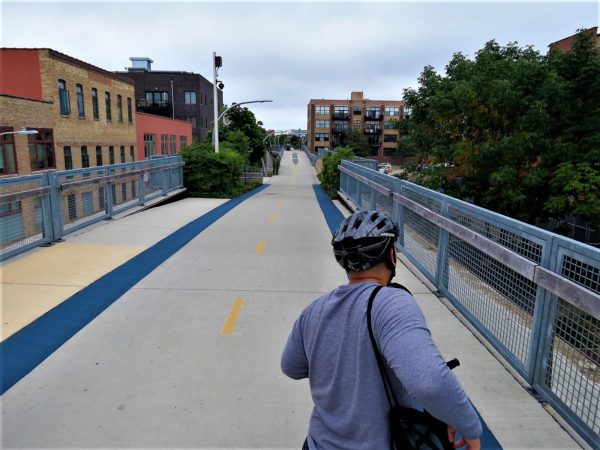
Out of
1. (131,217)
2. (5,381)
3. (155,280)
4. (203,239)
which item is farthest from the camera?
(131,217)

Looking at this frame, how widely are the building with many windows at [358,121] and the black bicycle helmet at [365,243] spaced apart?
10557 centimetres

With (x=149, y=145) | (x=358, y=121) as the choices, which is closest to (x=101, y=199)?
(x=149, y=145)

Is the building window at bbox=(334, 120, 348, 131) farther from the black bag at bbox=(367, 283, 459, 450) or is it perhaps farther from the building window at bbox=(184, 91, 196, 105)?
the black bag at bbox=(367, 283, 459, 450)

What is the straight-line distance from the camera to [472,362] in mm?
4945

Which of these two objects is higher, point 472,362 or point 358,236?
point 358,236

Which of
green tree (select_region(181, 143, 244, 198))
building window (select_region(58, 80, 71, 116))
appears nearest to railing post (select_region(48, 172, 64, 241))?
green tree (select_region(181, 143, 244, 198))

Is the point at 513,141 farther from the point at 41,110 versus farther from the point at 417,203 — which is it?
the point at 41,110

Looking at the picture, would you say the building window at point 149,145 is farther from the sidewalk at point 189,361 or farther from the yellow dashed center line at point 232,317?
the yellow dashed center line at point 232,317

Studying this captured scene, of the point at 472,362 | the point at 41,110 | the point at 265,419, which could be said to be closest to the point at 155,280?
the point at 265,419

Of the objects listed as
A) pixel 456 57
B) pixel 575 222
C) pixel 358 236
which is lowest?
pixel 575 222

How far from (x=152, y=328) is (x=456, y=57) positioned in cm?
2511

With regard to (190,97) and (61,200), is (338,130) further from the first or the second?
(61,200)

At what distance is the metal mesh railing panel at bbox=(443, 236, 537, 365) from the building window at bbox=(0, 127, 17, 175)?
23.7m

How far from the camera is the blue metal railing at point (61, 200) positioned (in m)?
8.57
